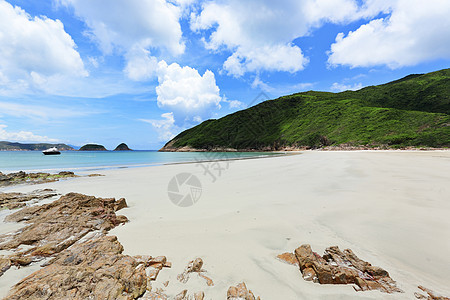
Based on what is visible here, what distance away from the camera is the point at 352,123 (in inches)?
2773

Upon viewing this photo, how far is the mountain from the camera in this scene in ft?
169

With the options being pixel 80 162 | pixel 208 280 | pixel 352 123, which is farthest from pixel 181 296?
pixel 352 123

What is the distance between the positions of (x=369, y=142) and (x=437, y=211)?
63.1m

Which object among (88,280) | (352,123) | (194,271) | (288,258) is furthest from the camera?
(352,123)

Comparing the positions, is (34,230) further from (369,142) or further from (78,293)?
(369,142)

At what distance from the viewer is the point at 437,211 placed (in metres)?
5.15

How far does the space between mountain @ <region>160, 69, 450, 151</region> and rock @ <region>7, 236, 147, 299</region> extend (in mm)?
65948

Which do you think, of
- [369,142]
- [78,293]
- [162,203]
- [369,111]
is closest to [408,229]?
[78,293]

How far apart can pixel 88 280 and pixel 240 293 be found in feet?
6.94

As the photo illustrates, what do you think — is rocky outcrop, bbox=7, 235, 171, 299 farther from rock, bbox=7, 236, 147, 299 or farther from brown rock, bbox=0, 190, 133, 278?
brown rock, bbox=0, 190, 133, 278

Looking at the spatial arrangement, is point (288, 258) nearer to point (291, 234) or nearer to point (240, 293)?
point (291, 234)

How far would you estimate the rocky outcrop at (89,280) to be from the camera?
7.18 ft

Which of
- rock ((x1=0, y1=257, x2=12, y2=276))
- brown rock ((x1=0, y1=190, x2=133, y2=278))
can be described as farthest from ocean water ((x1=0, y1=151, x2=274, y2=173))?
rock ((x1=0, y1=257, x2=12, y2=276))

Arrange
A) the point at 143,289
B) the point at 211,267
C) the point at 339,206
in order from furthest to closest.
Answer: the point at 339,206 → the point at 211,267 → the point at 143,289
